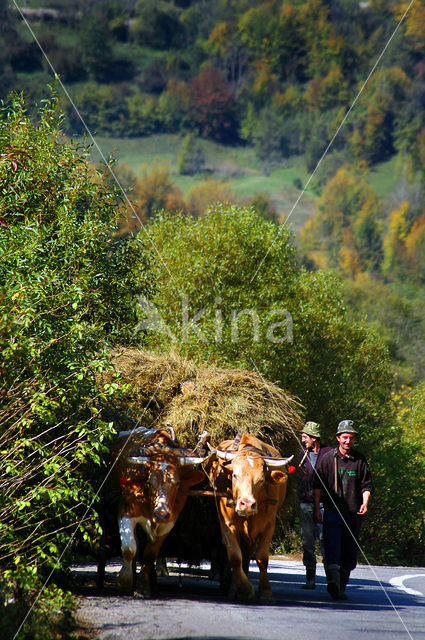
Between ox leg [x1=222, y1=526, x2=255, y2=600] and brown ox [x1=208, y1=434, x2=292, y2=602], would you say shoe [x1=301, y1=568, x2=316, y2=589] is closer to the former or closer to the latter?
brown ox [x1=208, y1=434, x2=292, y2=602]

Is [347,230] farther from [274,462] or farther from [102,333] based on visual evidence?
[274,462]

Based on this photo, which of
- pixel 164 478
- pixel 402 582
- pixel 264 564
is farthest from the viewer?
pixel 402 582

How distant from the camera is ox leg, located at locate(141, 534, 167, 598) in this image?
414 inches

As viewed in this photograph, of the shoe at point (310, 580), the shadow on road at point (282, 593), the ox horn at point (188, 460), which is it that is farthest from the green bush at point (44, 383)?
the shoe at point (310, 580)

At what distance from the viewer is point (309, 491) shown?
1274 cm

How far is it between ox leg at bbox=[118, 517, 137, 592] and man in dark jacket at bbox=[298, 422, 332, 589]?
2924 millimetres

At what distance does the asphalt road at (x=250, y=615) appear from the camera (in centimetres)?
829

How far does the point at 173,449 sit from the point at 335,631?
290 centimetres

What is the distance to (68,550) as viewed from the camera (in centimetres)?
1034

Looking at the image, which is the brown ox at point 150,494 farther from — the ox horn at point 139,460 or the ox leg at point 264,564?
the ox leg at point 264,564

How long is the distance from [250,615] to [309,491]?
353 cm

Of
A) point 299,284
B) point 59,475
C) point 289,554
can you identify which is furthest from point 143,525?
point 299,284

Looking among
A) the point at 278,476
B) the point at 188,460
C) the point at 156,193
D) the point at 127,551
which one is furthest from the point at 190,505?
the point at 156,193

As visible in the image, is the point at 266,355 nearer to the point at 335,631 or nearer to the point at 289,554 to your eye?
the point at 289,554
